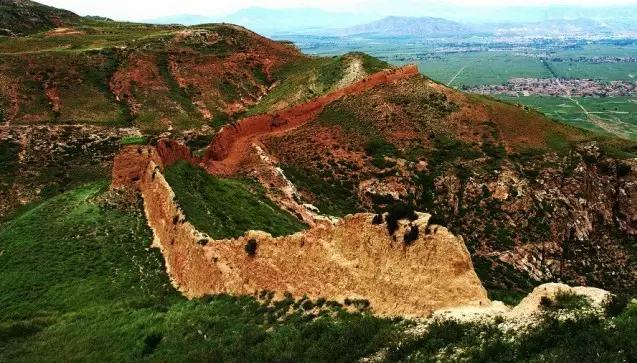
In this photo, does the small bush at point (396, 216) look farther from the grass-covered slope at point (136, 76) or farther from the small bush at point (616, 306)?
the grass-covered slope at point (136, 76)

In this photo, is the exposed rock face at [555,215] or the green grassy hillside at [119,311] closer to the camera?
the green grassy hillside at [119,311]

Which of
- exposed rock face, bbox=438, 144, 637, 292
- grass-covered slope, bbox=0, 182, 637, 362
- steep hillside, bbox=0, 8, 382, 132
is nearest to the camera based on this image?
grass-covered slope, bbox=0, 182, 637, 362

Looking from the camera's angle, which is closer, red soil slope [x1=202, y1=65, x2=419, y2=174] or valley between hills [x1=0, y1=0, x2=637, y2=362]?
valley between hills [x1=0, y1=0, x2=637, y2=362]

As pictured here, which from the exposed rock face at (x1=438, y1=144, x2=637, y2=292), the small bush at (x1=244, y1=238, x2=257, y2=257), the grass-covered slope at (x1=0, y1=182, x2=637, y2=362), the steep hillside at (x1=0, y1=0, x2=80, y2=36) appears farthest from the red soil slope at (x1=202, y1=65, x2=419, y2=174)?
the steep hillside at (x1=0, y1=0, x2=80, y2=36)

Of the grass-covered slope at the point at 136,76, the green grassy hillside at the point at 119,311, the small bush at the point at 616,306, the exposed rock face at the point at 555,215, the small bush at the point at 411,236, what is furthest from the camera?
the grass-covered slope at the point at 136,76

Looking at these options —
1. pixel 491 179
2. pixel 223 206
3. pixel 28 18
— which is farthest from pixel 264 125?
pixel 28 18

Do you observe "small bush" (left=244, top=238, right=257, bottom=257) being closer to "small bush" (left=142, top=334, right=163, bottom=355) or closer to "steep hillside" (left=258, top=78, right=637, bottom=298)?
"small bush" (left=142, top=334, right=163, bottom=355)

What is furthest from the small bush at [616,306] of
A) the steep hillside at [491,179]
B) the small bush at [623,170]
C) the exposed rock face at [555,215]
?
the small bush at [623,170]

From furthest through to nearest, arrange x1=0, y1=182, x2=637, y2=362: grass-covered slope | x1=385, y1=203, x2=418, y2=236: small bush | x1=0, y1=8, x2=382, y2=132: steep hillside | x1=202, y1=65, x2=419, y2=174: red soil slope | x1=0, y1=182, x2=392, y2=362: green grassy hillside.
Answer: x1=0, y1=8, x2=382, y2=132: steep hillside, x1=202, y1=65, x2=419, y2=174: red soil slope, x1=385, y1=203, x2=418, y2=236: small bush, x1=0, y1=182, x2=392, y2=362: green grassy hillside, x1=0, y1=182, x2=637, y2=362: grass-covered slope
